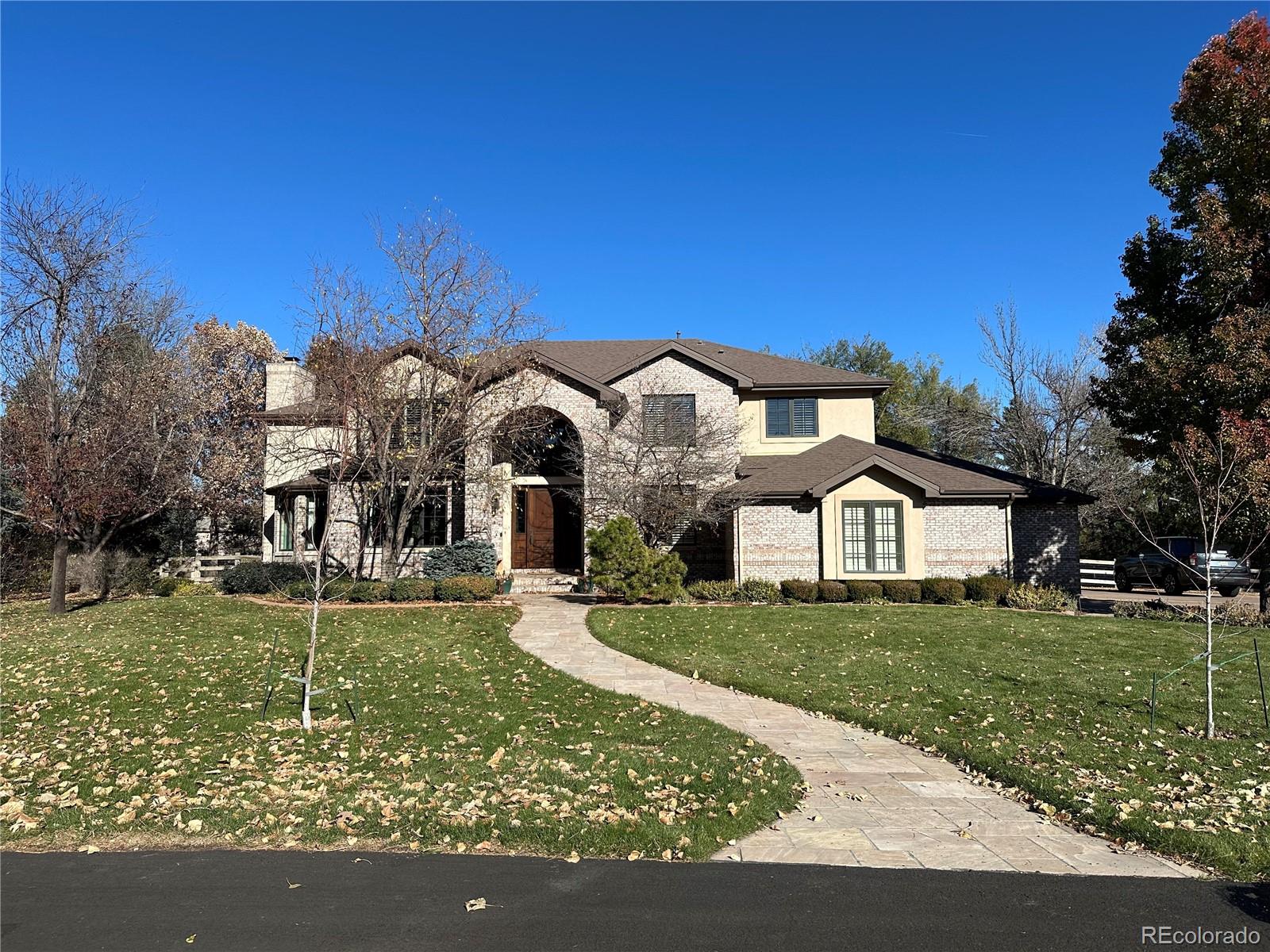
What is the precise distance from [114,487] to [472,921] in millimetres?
17567

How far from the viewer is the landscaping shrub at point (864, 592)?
19844 millimetres

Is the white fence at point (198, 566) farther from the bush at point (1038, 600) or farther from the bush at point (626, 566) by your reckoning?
the bush at point (1038, 600)

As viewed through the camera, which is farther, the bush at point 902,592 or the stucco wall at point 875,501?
the stucco wall at point 875,501

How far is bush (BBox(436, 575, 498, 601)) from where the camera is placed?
18641 mm

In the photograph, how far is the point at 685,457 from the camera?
21.5 metres

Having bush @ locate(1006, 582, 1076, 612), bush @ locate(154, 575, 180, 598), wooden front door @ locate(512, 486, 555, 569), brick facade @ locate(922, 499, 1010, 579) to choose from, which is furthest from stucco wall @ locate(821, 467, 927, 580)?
bush @ locate(154, 575, 180, 598)

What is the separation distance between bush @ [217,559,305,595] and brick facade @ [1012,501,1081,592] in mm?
19935

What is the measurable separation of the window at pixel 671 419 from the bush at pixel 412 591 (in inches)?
286

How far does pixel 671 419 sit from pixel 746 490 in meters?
3.28

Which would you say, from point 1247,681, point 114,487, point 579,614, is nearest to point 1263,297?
point 1247,681

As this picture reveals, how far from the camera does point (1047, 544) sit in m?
21.7

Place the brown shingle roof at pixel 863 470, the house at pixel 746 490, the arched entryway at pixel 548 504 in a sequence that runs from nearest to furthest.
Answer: the brown shingle roof at pixel 863 470, the house at pixel 746 490, the arched entryway at pixel 548 504

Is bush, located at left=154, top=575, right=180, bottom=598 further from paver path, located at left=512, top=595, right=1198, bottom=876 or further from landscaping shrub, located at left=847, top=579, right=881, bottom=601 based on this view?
landscaping shrub, located at left=847, top=579, right=881, bottom=601

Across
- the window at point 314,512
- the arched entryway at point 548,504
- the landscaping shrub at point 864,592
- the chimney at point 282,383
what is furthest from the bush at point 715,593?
the chimney at point 282,383
